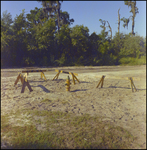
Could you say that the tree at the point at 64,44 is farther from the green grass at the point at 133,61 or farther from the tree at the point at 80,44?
the green grass at the point at 133,61

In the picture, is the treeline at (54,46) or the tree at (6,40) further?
the treeline at (54,46)

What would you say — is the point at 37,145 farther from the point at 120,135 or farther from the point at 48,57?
the point at 48,57

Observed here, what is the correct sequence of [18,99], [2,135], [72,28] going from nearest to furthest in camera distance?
[2,135] < [18,99] < [72,28]

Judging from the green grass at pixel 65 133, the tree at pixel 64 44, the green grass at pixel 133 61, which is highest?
the tree at pixel 64 44

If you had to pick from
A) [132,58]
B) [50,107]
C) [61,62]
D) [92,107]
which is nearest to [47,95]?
[50,107]

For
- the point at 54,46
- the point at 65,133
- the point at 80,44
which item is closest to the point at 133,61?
the point at 80,44

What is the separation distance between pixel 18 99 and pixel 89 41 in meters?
24.5

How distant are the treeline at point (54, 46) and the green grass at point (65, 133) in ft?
66.5

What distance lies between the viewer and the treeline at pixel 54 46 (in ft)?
81.7

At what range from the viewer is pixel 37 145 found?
11.6ft

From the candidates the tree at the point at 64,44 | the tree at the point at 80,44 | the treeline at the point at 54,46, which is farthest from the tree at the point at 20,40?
the tree at the point at 80,44

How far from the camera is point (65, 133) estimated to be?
4066mm

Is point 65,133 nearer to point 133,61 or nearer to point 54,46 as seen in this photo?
point 54,46

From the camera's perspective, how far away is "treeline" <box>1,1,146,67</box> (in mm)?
24891
